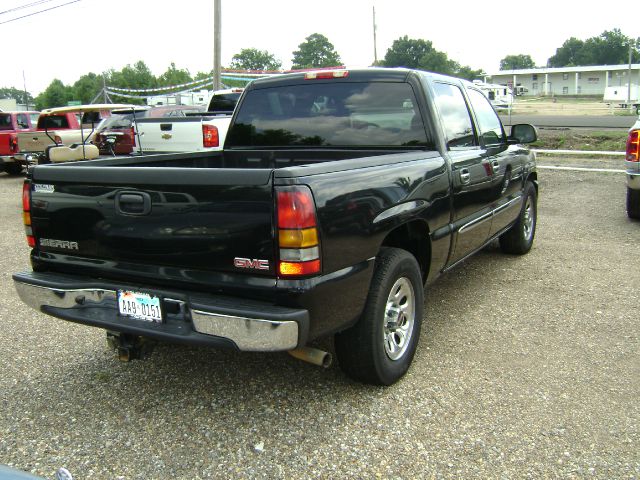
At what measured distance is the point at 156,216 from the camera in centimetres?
296

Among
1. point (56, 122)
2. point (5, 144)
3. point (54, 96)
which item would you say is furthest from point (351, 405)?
point (54, 96)

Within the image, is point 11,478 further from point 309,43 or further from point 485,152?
point 309,43

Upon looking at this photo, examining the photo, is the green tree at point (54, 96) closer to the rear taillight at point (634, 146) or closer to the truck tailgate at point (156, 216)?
the rear taillight at point (634, 146)

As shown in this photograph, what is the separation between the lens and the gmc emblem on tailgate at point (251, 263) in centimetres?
275

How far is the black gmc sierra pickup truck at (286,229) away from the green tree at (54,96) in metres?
94.2

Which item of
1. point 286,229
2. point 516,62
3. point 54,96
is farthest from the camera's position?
point 516,62

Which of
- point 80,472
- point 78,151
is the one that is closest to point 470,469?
point 80,472

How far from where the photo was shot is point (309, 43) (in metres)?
125

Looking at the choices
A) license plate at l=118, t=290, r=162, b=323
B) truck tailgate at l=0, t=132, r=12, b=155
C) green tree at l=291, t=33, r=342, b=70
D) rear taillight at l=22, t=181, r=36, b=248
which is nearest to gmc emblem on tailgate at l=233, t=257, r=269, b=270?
license plate at l=118, t=290, r=162, b=323

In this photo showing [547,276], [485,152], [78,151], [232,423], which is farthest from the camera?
[78,151]

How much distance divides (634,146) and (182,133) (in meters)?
7.32

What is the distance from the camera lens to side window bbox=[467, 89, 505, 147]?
5066mm

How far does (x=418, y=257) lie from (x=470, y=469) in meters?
1.58

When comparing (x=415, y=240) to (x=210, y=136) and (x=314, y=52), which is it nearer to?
(x=210, y=136)
